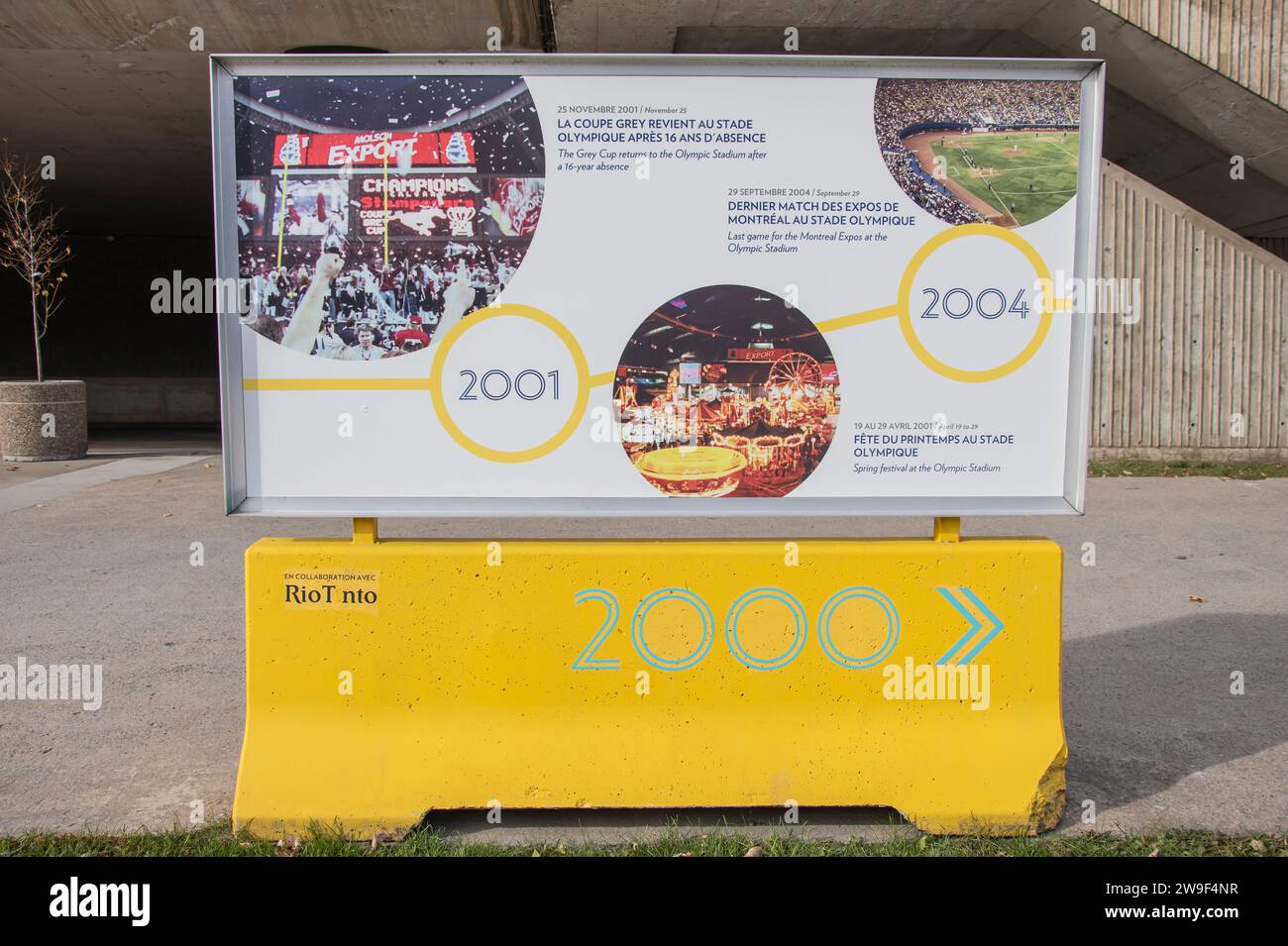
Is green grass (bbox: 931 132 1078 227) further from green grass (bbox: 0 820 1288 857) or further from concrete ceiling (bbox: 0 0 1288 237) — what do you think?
concrete ceiling (bbox: 0 0 1288 237)

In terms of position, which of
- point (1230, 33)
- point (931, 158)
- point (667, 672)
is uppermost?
point (1230, 33)

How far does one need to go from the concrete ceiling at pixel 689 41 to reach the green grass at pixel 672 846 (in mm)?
11858

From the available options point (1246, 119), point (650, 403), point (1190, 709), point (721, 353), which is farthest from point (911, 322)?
point (1246, 119)

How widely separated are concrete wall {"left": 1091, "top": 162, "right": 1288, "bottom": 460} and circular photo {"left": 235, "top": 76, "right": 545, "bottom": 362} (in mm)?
11367

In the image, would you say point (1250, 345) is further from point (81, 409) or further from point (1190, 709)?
point (81, 409)

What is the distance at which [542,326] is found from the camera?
3.29m

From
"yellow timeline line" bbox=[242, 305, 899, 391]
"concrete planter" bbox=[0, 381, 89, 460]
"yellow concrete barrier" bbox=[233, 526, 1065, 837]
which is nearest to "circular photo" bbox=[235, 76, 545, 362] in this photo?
"yellow timeline line" bbox=[242, 305, 899, 391]

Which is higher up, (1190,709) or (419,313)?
(419,313)

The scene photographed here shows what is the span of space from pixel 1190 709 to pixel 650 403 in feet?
9.95

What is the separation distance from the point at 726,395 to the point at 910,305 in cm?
71

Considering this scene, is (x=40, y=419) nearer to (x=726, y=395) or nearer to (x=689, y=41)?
(x=689, y=41)

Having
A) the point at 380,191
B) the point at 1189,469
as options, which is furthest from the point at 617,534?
the point at 1189,469

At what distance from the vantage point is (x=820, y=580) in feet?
10.8

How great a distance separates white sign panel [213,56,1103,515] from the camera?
3.23 meters
